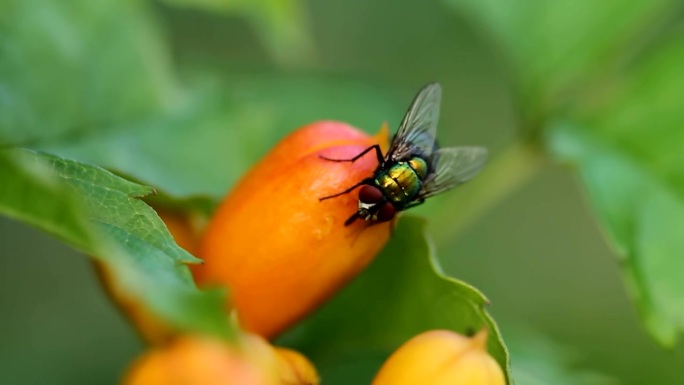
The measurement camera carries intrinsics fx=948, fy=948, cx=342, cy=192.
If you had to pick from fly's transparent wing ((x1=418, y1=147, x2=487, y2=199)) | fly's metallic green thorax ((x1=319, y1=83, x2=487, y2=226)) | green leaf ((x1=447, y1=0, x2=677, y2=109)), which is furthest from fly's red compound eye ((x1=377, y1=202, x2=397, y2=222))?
green leaf ((x1=447, y1=0, x2=677, y2=109))

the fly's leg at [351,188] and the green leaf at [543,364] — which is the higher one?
the fly's leg at [351,188]

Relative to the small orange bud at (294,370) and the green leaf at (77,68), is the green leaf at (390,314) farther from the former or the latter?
the green leaf at (77,68)

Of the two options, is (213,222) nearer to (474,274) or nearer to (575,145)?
(575,145)

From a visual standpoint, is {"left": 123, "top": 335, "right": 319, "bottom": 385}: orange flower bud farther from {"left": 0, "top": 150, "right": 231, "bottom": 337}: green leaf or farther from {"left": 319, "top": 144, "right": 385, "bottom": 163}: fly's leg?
{"left": 319, "top": 144, "right": 385, "bottom": 163}: fly's leg

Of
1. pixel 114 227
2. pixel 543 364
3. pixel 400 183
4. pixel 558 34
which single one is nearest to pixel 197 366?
pixel 114 227

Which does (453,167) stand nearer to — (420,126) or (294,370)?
(420,126)

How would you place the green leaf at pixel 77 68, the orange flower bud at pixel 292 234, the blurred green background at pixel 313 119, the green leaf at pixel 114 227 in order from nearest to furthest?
1. the green leaf at pixel 114 227
2. the orange flower bud at pixel 292 234
3. the green leaf at pixel 77 68
4. the blurred green background at pixel 313 119

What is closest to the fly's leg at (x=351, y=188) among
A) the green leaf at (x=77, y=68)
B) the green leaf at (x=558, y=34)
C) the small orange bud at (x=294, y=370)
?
the small orange bud at (x=294, y=370)
